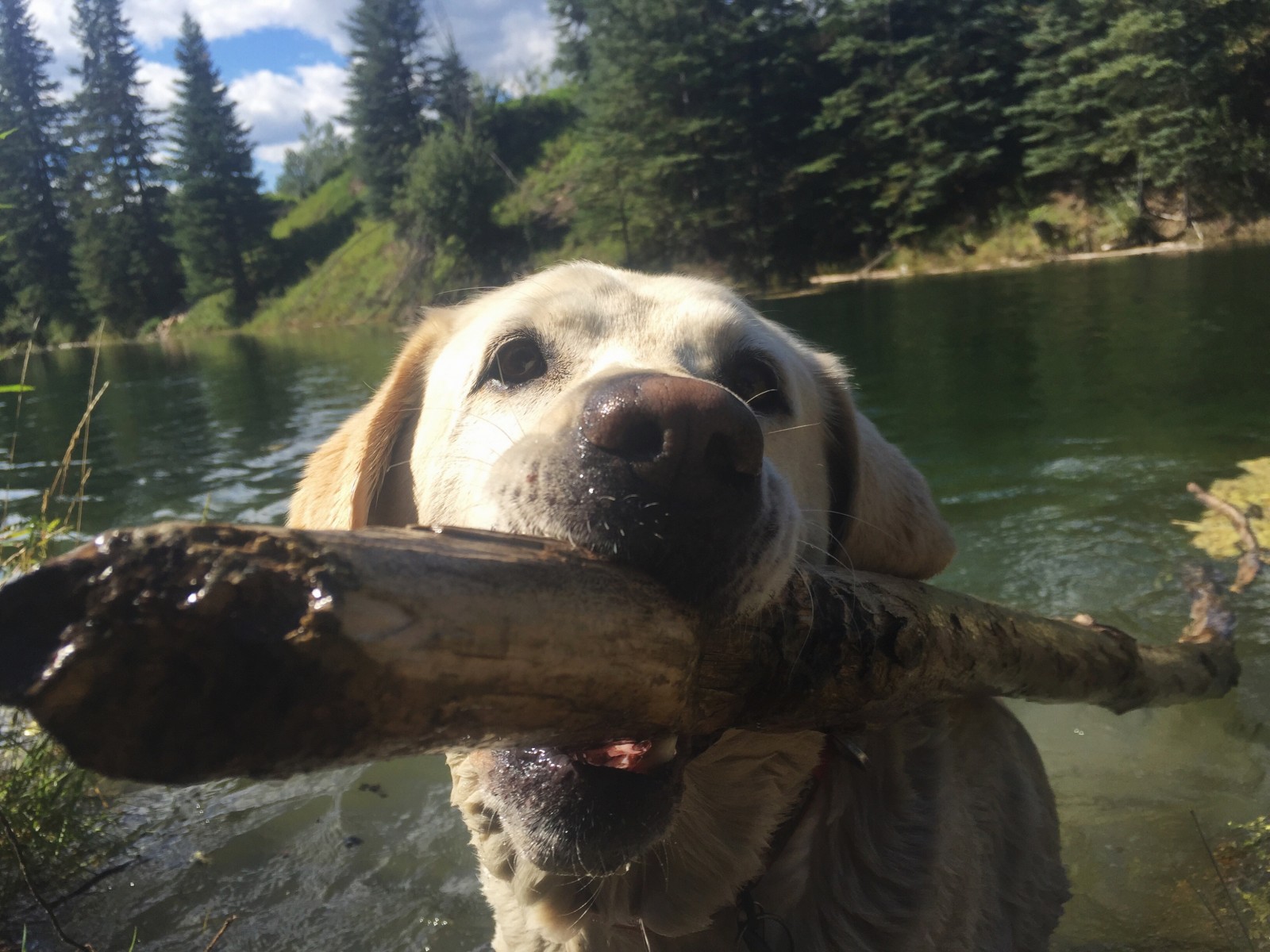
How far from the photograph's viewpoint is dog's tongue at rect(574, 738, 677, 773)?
5.89ft

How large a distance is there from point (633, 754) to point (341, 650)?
0.94 metres

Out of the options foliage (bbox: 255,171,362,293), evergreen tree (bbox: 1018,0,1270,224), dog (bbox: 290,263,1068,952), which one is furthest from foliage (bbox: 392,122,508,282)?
dog (bbox: 290,263,1068,952)

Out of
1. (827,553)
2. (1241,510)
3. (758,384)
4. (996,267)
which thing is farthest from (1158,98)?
(827,553)

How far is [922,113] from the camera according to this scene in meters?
38.8

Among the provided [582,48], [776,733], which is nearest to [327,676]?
[776,733]

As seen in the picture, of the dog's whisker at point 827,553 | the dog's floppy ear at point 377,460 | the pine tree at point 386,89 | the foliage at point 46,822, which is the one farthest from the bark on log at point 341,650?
the pine tree at point 386,89

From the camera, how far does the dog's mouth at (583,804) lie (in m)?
1.68

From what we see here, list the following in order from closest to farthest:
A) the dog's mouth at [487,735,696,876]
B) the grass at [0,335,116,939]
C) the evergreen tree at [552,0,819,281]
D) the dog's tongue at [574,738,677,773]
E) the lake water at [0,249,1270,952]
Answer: the dog's mouth at [487,735,696,876] < the dog's tongue at [574,738,677,773] < the grass at [0,335,116,939] < the lake water at [0,249,1270,952] < the evergreen tree at [552,0,819,281]

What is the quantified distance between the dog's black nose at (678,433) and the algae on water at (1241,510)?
5.59 m

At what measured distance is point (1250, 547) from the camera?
17.4 ft

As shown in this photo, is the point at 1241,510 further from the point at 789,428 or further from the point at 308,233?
the point at 308,233

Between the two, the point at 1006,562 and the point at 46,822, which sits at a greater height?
the point at 46,822

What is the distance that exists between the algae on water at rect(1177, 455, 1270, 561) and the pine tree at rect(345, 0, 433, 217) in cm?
6026

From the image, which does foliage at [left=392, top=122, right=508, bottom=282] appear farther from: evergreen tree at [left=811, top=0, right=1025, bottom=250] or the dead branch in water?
the dead branch in water
